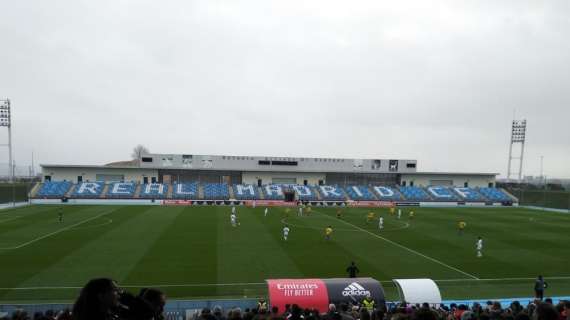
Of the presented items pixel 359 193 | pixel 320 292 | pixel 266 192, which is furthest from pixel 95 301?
pixel 359 193

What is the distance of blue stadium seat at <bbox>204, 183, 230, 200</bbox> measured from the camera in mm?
68625

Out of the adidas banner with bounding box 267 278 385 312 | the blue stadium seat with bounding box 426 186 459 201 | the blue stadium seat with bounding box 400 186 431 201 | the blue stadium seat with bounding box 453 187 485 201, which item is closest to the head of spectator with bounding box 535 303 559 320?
the adidas banner with bounding box 267 278 385 312

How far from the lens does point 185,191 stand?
6975 cm

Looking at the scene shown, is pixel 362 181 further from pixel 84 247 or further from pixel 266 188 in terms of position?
pixel 84 247

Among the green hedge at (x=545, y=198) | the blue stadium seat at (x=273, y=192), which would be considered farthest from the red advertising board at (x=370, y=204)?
the green hedge at (x=545, y=198)

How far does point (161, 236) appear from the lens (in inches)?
1241

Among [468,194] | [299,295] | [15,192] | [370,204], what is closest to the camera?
[299,295]

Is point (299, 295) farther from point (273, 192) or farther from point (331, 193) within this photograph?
point (331, 193)

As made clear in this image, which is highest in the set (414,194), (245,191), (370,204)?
(414,194)

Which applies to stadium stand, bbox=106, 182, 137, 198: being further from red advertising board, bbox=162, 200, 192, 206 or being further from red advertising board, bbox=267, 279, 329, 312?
red advertising board, bbox=267, 279, 329, 312

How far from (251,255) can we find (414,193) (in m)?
56.9

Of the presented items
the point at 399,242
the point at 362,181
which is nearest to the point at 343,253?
the point at 399,242

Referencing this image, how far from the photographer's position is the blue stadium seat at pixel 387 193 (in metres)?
73.2

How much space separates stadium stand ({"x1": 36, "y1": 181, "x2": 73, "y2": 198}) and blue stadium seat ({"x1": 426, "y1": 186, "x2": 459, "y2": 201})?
214 ft
